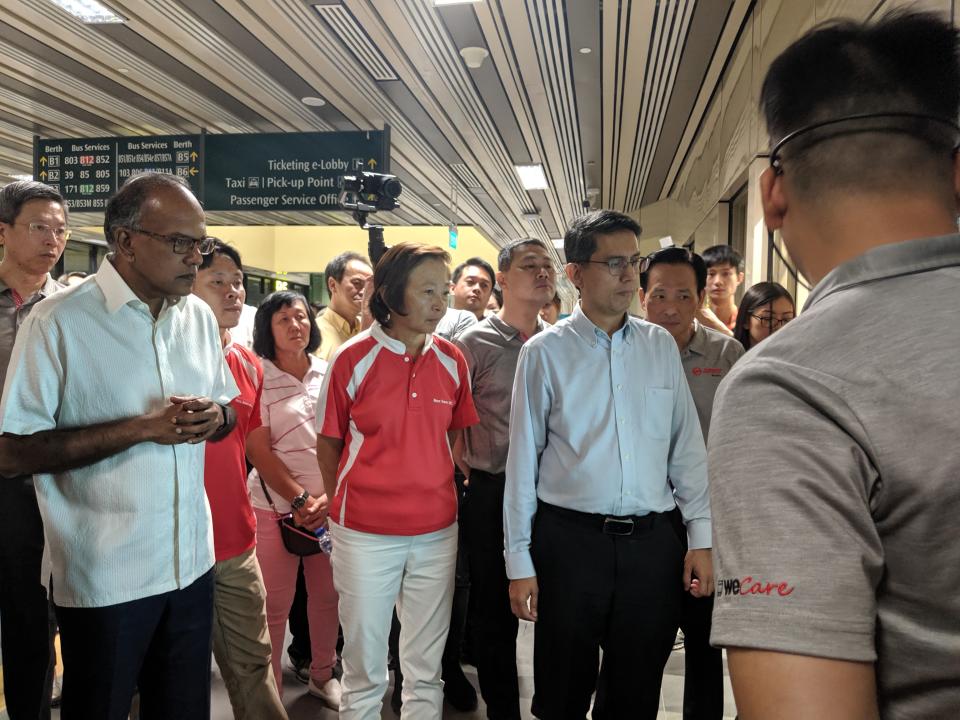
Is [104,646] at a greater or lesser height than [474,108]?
lesser

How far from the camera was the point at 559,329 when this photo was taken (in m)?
1.99

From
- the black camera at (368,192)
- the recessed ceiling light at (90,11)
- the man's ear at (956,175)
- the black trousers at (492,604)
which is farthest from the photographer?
the recessed ceiling light at (90,11)

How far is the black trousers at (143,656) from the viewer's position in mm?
1393

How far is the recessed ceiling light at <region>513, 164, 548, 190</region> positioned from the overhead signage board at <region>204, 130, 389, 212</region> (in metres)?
3.13

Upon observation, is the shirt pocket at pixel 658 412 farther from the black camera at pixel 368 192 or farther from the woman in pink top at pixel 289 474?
the black camera at pixel 368 192

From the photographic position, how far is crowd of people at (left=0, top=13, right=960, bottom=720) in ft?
1.70

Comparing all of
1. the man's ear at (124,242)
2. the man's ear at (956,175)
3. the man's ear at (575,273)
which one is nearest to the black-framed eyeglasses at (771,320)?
the man's ear at (575,273)

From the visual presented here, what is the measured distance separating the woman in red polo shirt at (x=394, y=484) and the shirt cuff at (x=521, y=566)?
305mm

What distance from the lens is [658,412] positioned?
189 centimetres

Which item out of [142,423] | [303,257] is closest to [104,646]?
[142,423]

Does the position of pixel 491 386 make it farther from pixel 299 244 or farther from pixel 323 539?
pixel 299 244

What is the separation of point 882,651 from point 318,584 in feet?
7.70

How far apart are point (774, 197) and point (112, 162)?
7.35m

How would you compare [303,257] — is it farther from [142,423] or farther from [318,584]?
[142,423]
